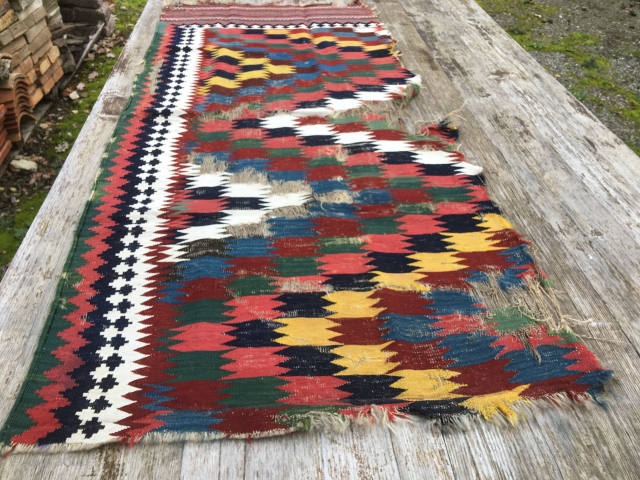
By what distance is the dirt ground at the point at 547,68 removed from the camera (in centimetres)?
241

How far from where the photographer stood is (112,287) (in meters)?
1.50

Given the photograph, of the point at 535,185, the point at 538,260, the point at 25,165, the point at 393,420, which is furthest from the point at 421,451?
the point at 25,165

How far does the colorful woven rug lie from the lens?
1.23 m

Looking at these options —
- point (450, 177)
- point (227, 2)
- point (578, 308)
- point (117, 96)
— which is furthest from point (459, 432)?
point (227, 2)

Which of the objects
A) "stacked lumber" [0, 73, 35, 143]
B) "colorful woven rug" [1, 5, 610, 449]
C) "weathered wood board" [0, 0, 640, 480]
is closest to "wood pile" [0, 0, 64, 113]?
"stacked lumber" [0, 73, 35, 143]

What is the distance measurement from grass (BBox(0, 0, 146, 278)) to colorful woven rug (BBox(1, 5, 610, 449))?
0.65 meters

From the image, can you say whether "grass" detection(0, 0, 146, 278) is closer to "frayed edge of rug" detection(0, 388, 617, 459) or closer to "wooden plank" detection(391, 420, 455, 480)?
"frayed edge of rug" detection(0, 388, 617, 459)

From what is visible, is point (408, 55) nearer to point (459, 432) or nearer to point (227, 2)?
point (227, 2)

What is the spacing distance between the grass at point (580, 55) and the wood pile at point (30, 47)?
10.3ft

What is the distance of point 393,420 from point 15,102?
235 cm

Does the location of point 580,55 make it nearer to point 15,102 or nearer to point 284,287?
point 284,287

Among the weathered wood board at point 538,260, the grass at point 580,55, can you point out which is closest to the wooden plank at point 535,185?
the weathered wood board at point 538,260

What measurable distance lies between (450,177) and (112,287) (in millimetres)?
1330

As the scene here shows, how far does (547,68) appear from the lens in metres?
3.21
